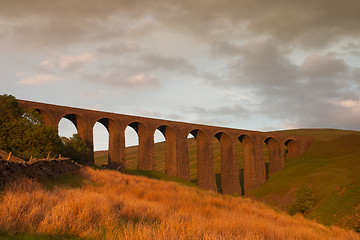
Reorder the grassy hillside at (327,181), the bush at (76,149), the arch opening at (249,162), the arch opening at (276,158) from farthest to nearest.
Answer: the arch opening at (276,158) → the arch opening at (249,162) → the bush at (76,149) → the grassy hillside at (327,181)

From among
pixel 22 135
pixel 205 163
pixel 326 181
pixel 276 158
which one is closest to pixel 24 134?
pixel 22 135

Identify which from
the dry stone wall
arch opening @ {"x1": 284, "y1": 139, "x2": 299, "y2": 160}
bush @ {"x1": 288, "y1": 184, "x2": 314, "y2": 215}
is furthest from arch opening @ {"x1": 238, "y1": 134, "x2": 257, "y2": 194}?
the dry stone wall

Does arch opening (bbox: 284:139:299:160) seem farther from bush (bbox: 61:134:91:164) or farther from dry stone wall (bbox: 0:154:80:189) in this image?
dry stone wall (bbox: 0:154:80:189)

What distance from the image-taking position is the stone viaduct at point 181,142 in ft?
133

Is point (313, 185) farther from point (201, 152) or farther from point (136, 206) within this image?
point (136, 206)

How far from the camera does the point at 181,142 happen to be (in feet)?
165

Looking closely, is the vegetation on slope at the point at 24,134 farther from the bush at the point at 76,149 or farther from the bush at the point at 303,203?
the bush at the point at 303,203

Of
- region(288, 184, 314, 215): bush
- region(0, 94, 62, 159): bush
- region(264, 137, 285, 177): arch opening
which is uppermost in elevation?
region(0, 94, 62, 159): bush

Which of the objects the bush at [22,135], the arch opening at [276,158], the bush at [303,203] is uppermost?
the bush at [22,135]

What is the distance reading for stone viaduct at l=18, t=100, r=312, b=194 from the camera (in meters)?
40.7

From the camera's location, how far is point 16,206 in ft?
20.5

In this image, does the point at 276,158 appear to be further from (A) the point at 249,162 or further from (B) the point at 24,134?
(B) the point at 24,134

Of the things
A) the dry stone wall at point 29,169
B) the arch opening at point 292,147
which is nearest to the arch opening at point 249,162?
the arch opening at point 292,147

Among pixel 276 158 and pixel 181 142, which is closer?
pixel 181 142
